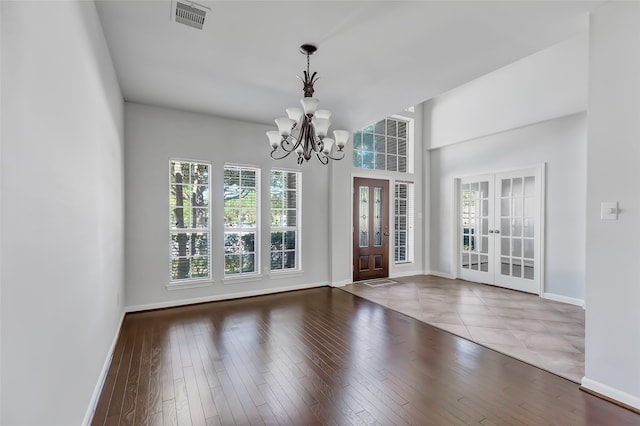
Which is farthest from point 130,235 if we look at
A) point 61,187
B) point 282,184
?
point 61,187

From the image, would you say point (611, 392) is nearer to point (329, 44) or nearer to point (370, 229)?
point (329, 44)

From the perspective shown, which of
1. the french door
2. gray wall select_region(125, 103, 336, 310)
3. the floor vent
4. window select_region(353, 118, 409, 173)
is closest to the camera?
gray wall select_region(125, 103, 336, 310)

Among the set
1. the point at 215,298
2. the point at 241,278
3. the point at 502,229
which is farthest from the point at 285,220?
the point at 502,229

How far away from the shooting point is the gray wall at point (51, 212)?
101cm

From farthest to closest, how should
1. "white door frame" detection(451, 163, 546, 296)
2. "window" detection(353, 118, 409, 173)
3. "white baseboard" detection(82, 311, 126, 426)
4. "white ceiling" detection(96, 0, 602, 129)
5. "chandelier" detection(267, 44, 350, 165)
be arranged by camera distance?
"window" detection(353, 118, 409, 173)
"white door frame" detection(451, 163, 546, 296)
"chandelier" detection(267, 44, 350, 165)
"white ceiling" detection(96, 0, 602, 129)
"white baseboard" detection(82, 311, 126, 426)

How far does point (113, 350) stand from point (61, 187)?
2.23 metres

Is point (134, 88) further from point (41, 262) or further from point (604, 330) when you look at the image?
point (604, 330)

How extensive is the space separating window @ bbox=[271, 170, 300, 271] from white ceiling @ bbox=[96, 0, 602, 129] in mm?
1663

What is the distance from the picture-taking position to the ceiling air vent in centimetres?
232

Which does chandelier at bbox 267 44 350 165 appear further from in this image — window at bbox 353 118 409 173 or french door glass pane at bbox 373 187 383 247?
french door glass pane at bbox 373 187 383 247

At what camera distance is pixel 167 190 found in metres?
4.43

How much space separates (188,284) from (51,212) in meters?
3.43

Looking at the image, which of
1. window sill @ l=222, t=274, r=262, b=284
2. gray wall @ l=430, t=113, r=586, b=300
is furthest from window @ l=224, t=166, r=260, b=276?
gray wall @ l=430, t=113, r=586, b=300

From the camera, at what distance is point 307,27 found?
2572 millimetres
